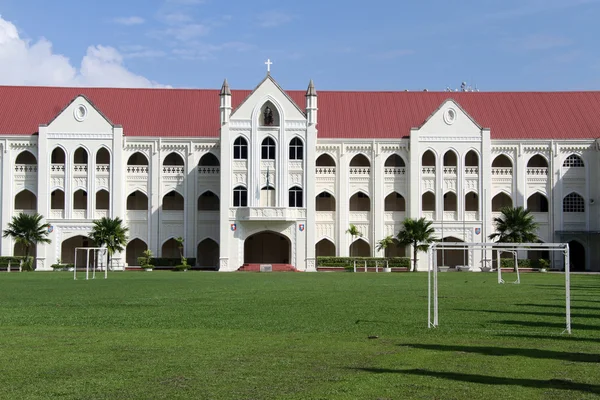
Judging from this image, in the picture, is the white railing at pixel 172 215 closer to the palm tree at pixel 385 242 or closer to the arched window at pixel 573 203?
the palm tree at pixel 385 242

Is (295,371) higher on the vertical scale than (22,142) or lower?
lower

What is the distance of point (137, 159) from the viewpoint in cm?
7550

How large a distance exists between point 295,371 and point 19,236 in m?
60.1

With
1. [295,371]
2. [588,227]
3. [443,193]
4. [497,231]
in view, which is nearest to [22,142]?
[443,193]

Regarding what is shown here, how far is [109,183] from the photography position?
72062mm

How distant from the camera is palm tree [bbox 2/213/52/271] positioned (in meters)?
68.5

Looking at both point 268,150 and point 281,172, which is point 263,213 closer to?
point 281,172

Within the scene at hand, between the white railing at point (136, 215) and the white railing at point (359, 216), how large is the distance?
17627mm

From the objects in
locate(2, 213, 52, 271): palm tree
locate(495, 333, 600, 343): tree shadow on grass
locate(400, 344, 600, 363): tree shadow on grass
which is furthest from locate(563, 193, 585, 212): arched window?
locate(400, 344, 600, 363): tree shadow on grass

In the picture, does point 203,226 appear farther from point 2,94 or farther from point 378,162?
point 2,94

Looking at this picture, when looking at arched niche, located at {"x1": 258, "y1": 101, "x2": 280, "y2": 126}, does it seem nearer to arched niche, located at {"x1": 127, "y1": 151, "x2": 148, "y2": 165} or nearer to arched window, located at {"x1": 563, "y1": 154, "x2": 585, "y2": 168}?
arched niche, located at {"x1": 127, "y1": 151, "x2": 148, "y2": 165}

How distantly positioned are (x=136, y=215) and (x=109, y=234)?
5.01 m

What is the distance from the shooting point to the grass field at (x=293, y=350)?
11.4 metres

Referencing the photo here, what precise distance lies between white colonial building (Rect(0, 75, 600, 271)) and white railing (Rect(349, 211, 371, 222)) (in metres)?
0.11
